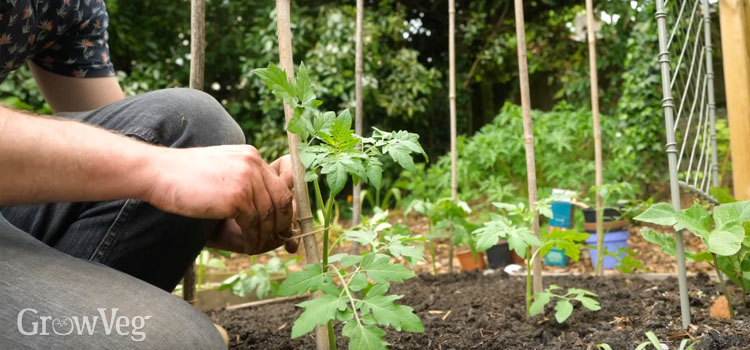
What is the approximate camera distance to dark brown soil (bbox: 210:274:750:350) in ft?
4.81

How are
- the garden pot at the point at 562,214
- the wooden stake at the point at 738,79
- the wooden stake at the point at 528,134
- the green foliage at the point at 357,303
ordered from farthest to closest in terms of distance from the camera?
the garden pot at the point at 562,214
the wooden stake at the point at 738,79
the wooden stake at the point at 528,134
the green foliage at the point at 357,303

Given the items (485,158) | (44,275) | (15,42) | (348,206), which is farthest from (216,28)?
(44,275)

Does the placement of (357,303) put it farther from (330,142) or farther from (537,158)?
(537,158)

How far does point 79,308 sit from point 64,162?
224 millimetres

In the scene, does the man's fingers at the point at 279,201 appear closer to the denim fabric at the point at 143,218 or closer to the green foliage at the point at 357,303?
the green foliage at the point at 357,303

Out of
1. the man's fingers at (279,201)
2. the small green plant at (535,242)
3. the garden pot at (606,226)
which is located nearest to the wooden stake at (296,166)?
the man's fingers at (279,201)

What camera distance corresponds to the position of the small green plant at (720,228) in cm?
138

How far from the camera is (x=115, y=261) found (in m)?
1.22

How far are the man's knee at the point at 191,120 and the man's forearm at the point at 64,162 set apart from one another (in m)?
Result: 0.27

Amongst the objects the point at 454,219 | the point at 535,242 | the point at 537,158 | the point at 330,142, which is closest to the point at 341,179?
the point at 330,142

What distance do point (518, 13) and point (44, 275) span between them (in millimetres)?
1444

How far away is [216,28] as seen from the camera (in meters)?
6.12

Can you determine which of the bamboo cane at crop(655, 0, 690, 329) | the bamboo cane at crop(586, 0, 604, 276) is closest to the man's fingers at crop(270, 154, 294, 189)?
the bamboo cane at crop(655, 0, 690, 329)

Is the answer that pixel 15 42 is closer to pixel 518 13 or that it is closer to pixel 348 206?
pixel 518 13
